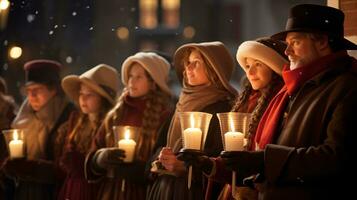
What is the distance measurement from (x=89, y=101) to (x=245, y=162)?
8.95ft

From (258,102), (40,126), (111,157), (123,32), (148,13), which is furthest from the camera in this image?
(148,13)

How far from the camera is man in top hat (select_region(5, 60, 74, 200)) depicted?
21.3 feet

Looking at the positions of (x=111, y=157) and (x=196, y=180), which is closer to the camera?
(x=196, y=180)

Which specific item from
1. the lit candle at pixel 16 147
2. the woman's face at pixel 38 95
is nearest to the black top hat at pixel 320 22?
the lit candle at pixel 16 147

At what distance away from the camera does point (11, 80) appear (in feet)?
36.0

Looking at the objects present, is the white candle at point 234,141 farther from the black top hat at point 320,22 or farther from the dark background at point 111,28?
the dark background at point 111,28

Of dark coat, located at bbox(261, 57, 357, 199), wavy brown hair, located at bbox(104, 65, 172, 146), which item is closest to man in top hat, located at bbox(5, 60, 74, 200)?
wavy brown hair, located at bbox(104, 65, 172, 146)

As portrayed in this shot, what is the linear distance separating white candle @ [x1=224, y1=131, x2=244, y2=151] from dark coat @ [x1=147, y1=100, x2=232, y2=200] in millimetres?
879

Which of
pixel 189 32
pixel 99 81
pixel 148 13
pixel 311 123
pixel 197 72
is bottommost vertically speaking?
pixel 311 123

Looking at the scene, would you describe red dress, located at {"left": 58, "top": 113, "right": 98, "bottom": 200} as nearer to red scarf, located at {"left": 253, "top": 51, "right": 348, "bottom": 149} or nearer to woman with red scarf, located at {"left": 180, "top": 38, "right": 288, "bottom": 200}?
woman with red scarf, located at {"left": 180, "top": 38, "right": 288, "bottom": 200}

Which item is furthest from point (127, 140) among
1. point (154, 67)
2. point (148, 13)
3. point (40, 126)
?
point (148, 13)

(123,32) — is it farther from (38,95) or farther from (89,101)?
(89,101)

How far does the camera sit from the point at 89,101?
641 cm

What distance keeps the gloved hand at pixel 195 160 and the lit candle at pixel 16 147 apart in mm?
1973
